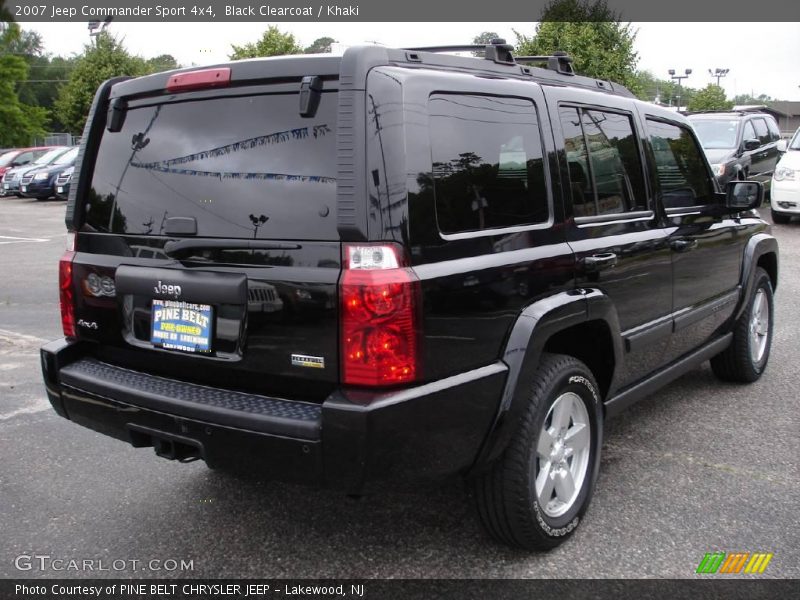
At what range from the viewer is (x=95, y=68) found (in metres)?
34.7

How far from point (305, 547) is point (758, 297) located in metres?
3.78

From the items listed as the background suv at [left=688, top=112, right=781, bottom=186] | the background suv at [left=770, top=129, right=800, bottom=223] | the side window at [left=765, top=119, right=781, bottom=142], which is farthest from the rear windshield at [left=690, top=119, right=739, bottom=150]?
the side window at [left=765, top=119, right=781, bottom=142]

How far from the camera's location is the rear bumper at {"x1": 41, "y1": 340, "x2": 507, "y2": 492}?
8.20 ft

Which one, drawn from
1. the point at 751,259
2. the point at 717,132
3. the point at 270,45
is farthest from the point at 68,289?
the point at 270,45

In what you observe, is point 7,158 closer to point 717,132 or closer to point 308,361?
point 717,132

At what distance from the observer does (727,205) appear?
4730mm

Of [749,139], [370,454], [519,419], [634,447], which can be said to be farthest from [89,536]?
[749,139]

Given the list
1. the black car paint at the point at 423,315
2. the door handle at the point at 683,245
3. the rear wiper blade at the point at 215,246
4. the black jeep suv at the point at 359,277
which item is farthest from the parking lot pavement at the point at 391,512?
the rear wiper blade at the point at 215,246

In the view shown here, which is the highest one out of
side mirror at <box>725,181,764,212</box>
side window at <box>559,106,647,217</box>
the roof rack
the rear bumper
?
the roof rack

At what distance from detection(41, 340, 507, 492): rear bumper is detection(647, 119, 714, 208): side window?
78.5 inches

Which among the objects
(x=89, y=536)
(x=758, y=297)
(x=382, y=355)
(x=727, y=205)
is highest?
(x=727, y=205)

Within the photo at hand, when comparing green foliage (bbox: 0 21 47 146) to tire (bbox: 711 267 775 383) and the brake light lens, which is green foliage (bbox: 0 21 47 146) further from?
the brake light lens

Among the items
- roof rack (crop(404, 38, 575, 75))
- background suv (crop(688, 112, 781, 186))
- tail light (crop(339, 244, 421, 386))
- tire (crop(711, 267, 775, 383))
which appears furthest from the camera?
background suv (crop(688, 112, 781, 186))

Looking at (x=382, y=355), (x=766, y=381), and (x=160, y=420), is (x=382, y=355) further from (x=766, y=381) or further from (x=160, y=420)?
(x=766, y=381)
